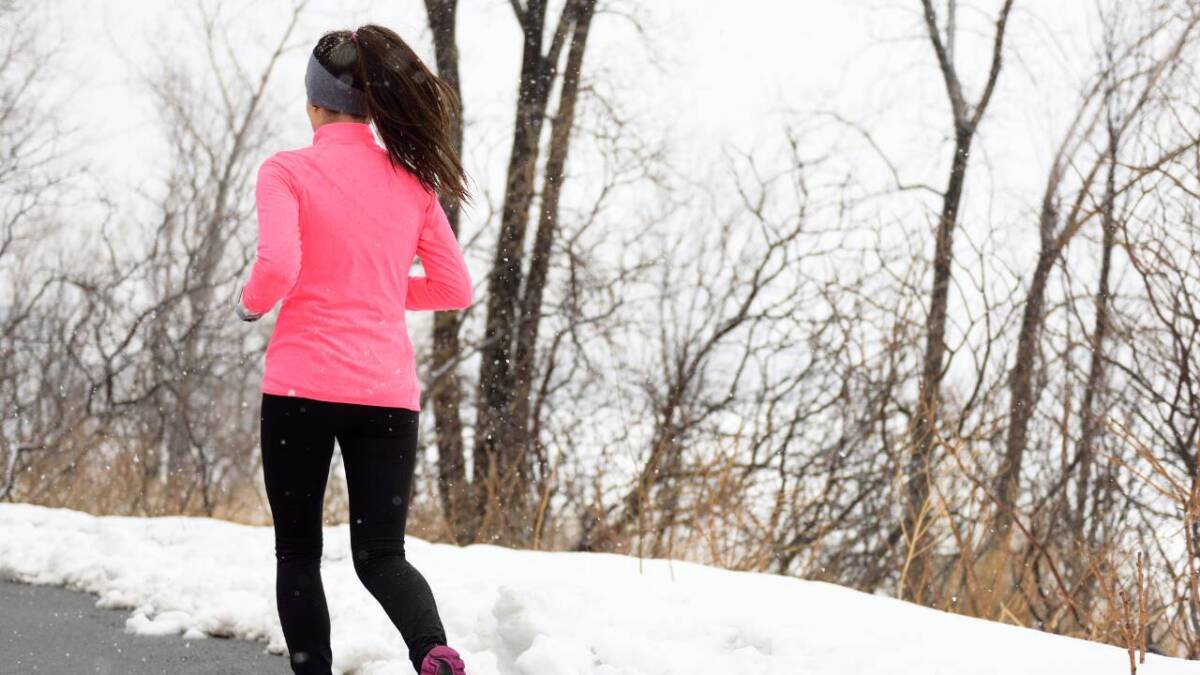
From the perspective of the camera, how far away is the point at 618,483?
28.5 feet

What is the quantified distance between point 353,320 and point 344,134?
1.52ft

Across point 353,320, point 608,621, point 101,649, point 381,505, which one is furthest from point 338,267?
point 101,649

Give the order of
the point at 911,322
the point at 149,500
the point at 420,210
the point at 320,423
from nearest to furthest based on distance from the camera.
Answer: the point at 320,423 < the point at 420,210 < the point at 911,322 < the point at 149,500

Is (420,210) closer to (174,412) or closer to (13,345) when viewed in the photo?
(174,412)

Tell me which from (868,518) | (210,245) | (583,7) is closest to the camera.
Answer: (868,518)

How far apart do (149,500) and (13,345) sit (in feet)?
15.8

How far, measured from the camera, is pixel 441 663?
7.37ft

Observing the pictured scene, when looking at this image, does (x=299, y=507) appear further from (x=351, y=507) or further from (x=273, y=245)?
(x=273, y=245)

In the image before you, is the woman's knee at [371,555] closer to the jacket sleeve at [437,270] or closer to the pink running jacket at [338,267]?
the pink running jacket at [338,267]

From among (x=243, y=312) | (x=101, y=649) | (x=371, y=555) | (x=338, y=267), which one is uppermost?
(x=338, y=267)

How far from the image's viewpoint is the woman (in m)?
2.35

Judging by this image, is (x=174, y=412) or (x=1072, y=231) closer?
(x=1072, y=231)

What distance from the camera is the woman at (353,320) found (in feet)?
7.70

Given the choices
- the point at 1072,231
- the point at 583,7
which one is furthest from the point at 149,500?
the point at 1072,231
